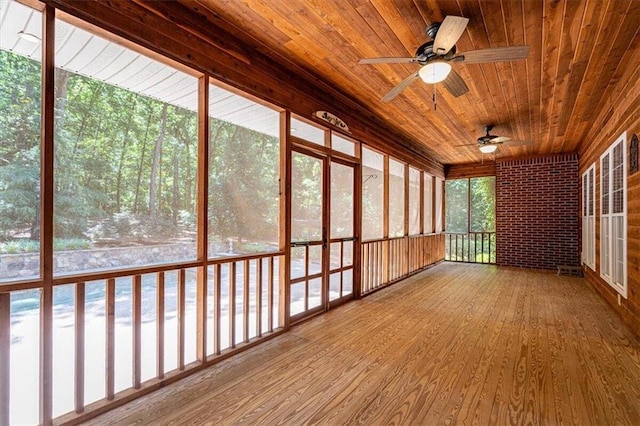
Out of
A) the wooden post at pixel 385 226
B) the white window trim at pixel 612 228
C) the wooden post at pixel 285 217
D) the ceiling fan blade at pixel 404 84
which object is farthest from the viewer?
the wooden post at pixel 385 226

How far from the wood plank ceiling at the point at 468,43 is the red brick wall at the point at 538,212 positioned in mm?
3386

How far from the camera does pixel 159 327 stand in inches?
93.1

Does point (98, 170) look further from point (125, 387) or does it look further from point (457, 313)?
point (457, 313)

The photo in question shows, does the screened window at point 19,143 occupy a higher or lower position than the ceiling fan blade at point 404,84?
lower

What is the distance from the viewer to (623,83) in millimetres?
3586

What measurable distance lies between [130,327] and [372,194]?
3.96 metres

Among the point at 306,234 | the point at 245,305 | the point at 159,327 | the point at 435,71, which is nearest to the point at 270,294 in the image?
the point at 245,305

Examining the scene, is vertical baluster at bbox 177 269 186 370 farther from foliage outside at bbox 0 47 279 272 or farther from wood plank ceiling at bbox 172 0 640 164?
A: wood plank ceiling at bbox 172 0 640 164

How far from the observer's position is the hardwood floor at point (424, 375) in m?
2.02

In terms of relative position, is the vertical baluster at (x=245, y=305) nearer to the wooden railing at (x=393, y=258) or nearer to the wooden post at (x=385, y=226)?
the wooden railing at (x=393, y=258)

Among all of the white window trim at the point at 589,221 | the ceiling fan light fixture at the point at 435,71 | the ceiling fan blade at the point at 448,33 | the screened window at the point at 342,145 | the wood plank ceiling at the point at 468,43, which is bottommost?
the white window trim at the point at 589,221

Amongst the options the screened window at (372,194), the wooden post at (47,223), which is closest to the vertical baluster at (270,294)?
the wooden post at (47,223)

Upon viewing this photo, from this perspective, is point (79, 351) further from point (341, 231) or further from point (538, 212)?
point (538, 212)

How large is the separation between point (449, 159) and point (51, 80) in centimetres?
820
